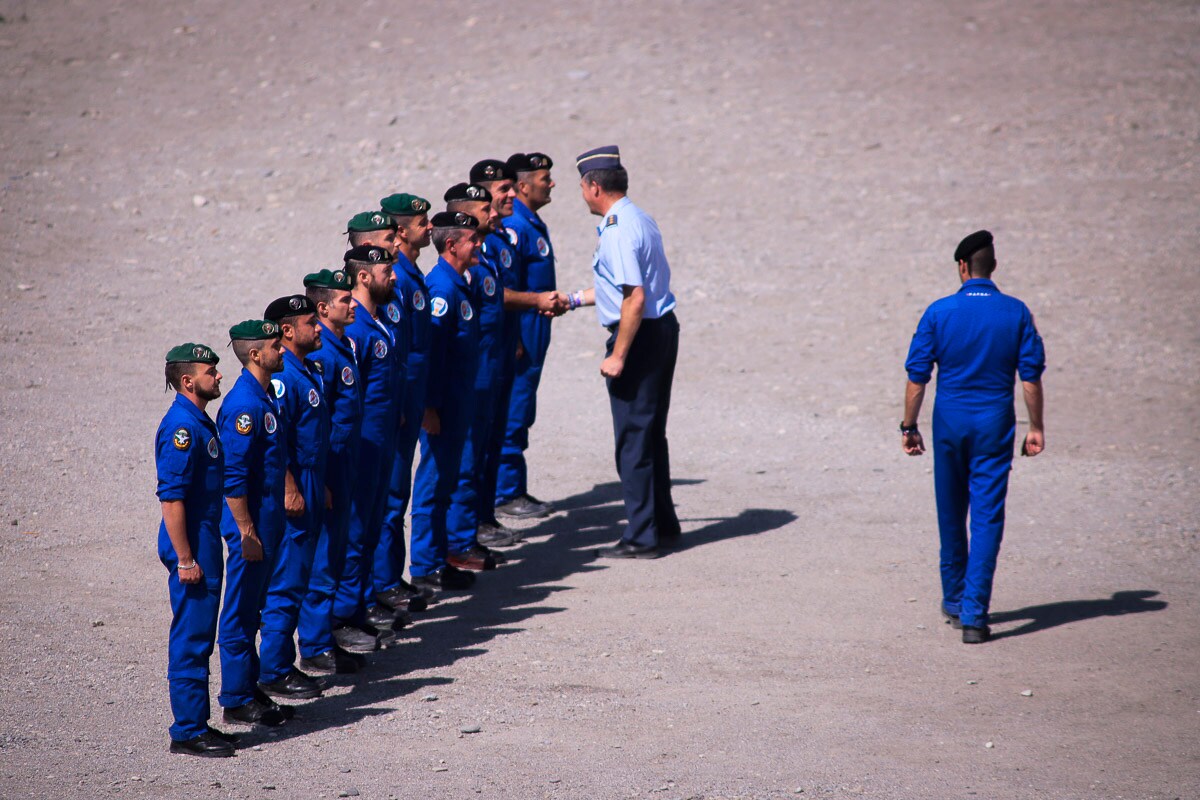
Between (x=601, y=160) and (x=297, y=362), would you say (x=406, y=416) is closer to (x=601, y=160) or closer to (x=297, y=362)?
(x=297, y=362)

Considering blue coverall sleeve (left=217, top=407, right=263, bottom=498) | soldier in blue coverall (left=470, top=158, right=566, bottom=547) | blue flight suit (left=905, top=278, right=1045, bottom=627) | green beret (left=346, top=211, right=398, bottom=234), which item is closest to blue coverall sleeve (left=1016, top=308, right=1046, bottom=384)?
blue flight suit (left=905, top=278, right=1045, bottom=627)

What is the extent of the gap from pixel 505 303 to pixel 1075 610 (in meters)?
4.11

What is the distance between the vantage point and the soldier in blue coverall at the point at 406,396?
309 inches

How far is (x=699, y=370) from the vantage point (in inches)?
526

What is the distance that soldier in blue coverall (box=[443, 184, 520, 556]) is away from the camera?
854cm

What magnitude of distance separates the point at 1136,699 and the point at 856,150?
1260 cm

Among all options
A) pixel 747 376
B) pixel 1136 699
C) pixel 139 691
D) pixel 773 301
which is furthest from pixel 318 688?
pixel 773 301

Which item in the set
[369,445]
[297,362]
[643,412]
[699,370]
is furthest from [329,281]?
[699,370]

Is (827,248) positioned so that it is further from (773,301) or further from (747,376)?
(747,376)

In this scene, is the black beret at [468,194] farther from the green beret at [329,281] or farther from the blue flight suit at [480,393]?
the green beret at [329,281]

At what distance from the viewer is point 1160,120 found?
757 inches

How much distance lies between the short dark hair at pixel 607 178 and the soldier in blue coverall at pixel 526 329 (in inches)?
31.7

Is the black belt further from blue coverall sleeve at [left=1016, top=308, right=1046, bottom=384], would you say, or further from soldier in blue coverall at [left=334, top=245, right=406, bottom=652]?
blue coverall sleeve at [left=1016, top=308, right=1046, bottom=384]

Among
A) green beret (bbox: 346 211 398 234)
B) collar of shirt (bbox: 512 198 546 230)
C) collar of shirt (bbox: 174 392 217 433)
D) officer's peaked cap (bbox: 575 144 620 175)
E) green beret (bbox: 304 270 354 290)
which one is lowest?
collar of shirt (bbox: 174 392 217 433)
